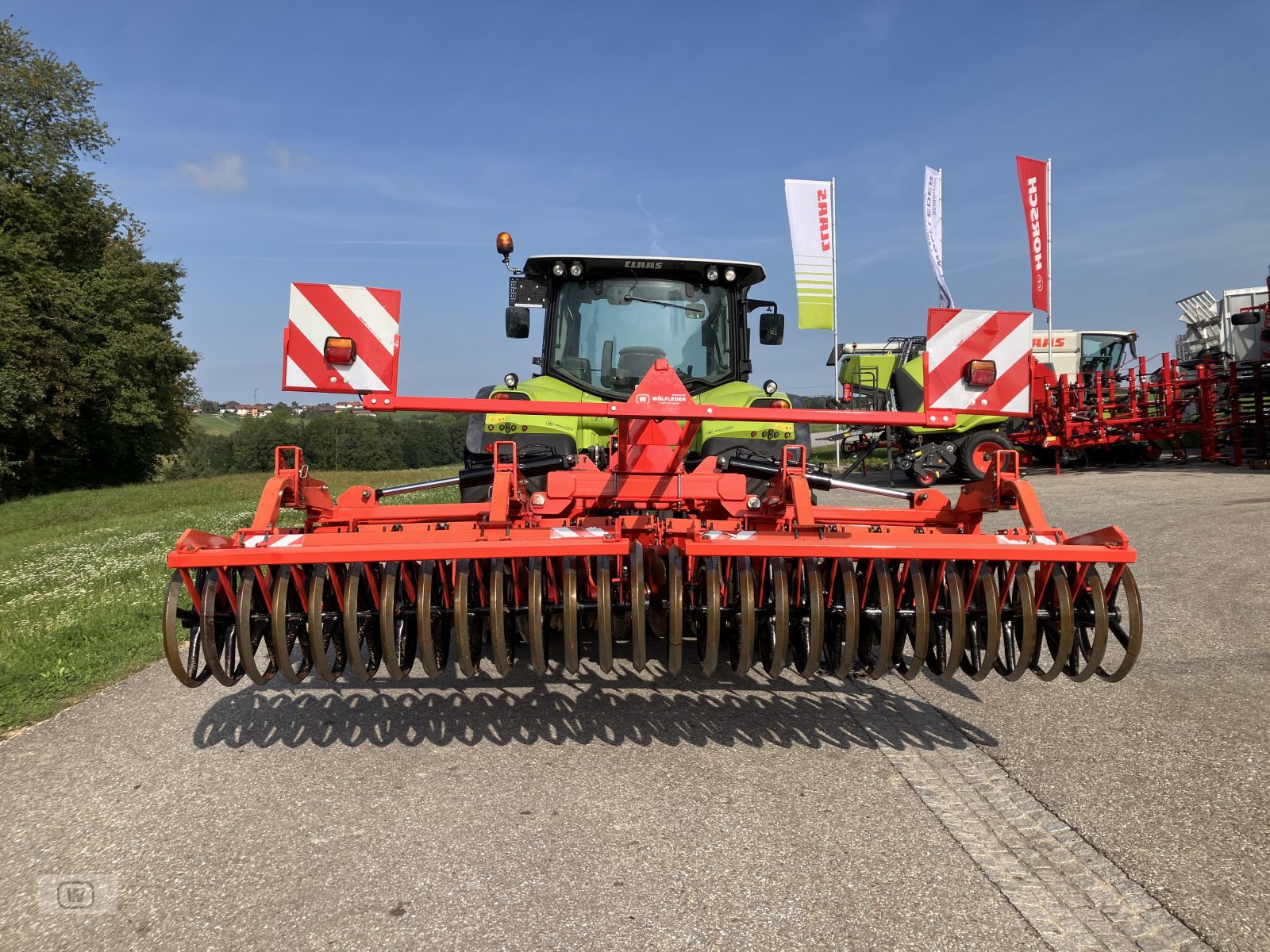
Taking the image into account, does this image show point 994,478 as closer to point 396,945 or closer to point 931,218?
point 396,945

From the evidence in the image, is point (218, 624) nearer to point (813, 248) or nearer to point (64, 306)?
point (813, 248)

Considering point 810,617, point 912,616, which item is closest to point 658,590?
point 810,617

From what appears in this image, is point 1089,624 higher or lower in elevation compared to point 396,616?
lower

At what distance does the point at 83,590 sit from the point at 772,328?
636 cm

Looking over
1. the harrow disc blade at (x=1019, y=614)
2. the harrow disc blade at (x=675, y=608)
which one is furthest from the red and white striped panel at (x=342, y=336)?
the harrow disc blade at (x=1019, y=614)

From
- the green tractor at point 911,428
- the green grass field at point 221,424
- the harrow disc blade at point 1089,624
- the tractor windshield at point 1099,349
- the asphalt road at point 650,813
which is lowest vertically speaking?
the asphalt road at point 650,813

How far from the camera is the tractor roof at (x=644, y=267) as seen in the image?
5379 mm

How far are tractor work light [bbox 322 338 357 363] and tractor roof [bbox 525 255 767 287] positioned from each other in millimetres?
2523

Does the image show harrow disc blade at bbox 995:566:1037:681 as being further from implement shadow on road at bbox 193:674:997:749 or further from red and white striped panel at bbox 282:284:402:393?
red and white striped panel at bbox 282:284:402:393

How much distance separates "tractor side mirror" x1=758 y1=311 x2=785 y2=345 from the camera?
5.82m

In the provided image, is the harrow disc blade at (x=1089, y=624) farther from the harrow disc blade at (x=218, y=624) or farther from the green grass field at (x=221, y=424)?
the green grass field at (x=221, y=424)

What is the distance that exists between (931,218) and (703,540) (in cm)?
1779

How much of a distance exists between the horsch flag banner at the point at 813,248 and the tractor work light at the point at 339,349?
1487 centimetres

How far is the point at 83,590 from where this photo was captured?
7.03 m
